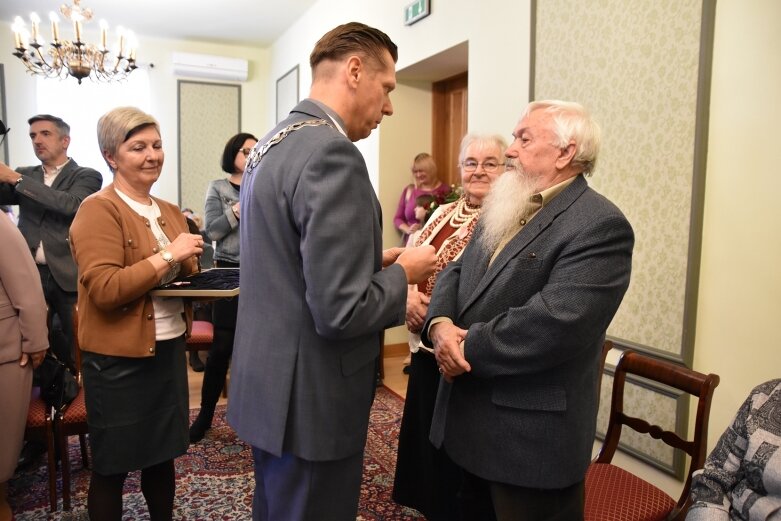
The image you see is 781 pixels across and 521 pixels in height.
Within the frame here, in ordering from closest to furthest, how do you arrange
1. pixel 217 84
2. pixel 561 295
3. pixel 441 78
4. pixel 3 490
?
pixel 561 295
pixel 3 490
pixel 441 78
pixel 217 84

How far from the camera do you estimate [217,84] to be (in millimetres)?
7293

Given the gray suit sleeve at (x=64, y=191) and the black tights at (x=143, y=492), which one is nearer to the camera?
the black tights at (x=143, y=492)

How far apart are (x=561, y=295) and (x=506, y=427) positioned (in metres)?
0.35

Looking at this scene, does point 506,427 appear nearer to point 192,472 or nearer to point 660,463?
point 660,463

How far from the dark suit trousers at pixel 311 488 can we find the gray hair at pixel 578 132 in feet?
3.01

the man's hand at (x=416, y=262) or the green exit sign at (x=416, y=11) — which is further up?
the green exit sign at (x=416, y=11)

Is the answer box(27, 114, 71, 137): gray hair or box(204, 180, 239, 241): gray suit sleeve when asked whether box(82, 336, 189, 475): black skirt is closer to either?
box(204, 180, 239, 241): gray suit sleeve

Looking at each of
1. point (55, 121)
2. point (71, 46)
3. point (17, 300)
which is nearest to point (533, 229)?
point (17, 300)

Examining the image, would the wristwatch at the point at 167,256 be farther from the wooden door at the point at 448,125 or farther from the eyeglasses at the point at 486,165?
the wooden door at the point at 448,125

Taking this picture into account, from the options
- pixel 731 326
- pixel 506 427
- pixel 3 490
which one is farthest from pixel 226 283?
pixel 731 326

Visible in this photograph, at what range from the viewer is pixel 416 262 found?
1249 mm

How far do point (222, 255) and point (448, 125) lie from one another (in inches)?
93.4

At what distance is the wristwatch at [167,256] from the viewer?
65.5 inches

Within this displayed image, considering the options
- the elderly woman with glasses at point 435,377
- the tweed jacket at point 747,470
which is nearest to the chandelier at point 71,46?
the elderly woman with glasses at point 435,377
